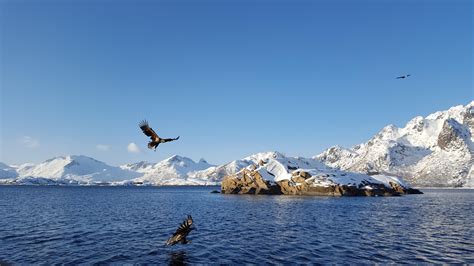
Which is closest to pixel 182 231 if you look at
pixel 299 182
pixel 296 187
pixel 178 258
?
pixel 178 258

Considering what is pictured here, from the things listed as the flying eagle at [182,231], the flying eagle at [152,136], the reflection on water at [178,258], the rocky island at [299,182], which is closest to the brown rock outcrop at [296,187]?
the rocky island at [299,182]

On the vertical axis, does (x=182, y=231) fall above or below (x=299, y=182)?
below

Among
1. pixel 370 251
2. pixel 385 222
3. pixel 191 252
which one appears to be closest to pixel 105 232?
pixel 191 252

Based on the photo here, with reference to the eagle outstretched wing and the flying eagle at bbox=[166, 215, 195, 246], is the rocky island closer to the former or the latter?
the flying eagle at bbox=[166, 215, 195, 246]

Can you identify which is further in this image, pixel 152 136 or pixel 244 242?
pixel 244 242

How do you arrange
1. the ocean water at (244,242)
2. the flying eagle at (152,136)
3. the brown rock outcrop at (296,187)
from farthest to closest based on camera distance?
the brown rock outcrop at (296,187)
the ocean water at (244,242)
the flying eagle at (152,136)

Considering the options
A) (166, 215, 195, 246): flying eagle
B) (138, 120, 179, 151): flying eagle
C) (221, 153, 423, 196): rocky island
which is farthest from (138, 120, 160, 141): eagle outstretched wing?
(221, 153, 423, 196): rocky island

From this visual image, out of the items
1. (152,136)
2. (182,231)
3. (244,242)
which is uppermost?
(152,136)

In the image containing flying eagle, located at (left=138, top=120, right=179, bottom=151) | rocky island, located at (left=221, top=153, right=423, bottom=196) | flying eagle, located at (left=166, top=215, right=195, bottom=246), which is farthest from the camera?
rocky island, located at (left=221, top=153, right=423, bottom=196)

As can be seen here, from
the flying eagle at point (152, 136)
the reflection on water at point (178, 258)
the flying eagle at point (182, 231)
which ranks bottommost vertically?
the reflection on water at point (178, 258)

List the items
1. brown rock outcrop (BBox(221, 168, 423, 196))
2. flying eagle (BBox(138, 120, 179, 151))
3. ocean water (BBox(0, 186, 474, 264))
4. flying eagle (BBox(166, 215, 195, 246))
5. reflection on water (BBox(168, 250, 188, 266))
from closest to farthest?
flying eagle (BBox(138, 120, 179, 151))
reflection on water (BBox(168, 250, 188, 266))
ocean water (BBox(0, 186, 474, 264))
flying eagle (BBox(166, 215, 195, 246))
brown rock outcrop (BBox(221, 168, 423, 196))

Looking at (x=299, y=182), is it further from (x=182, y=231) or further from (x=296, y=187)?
(x=182, y=231)

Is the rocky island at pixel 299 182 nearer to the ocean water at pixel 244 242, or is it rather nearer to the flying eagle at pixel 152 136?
the ocean water at pixel 244 242

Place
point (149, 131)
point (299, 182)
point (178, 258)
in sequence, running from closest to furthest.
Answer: point (149, 131)
point (178, 258)
point (299, 182)
